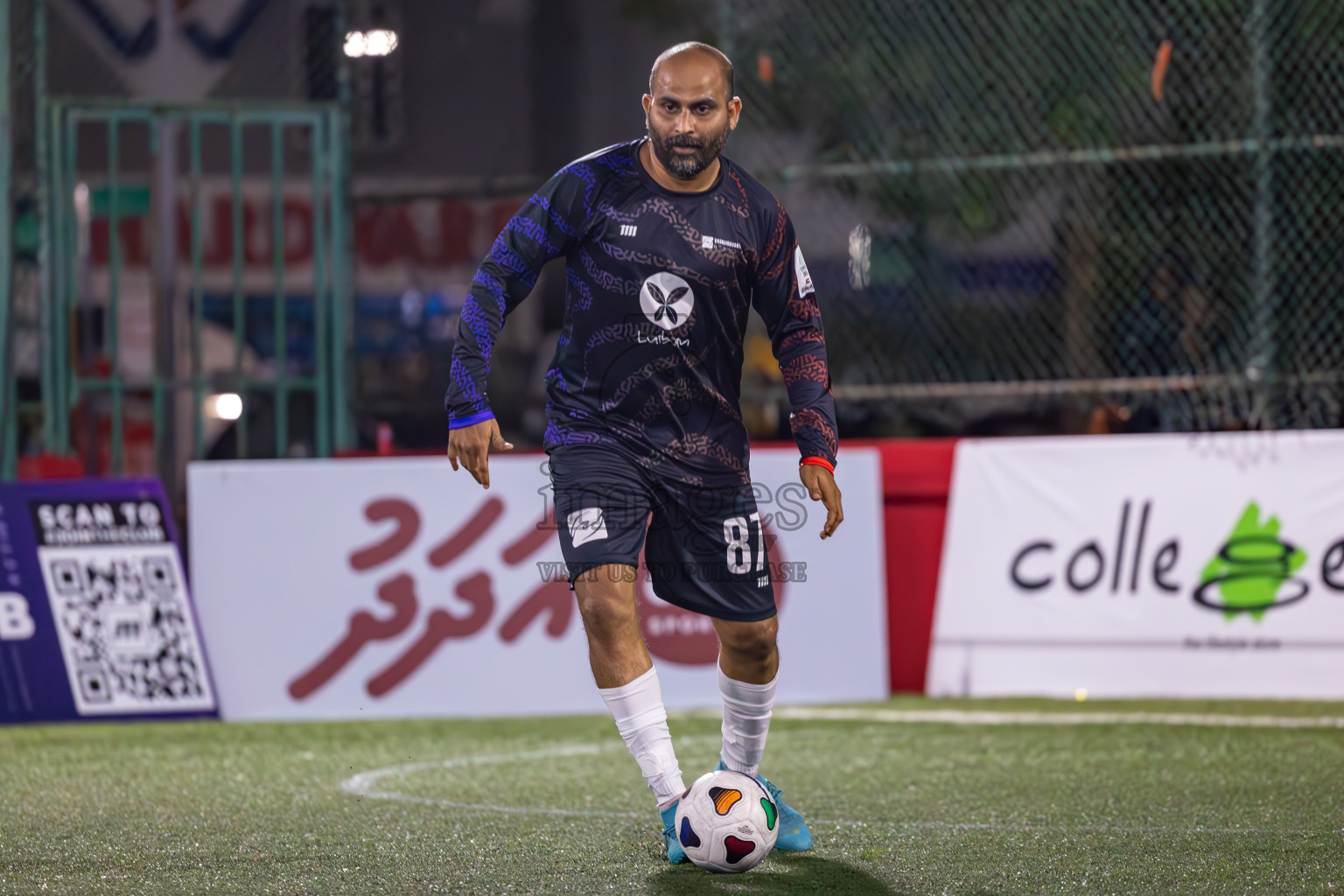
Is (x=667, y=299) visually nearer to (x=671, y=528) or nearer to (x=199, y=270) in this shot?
(x=671, y=528)

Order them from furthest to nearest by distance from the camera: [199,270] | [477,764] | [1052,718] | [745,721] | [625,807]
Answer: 1. [199,270]
2. [1052,718]
3. [477,764]
4. [625,807]
5. [745,721]

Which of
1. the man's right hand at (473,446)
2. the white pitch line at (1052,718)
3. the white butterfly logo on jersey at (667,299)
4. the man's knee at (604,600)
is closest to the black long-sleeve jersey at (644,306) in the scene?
the white butterfly logo on jersey at (667,299)

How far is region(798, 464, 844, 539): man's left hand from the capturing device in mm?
3967

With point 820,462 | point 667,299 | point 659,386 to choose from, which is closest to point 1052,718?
point 820,462

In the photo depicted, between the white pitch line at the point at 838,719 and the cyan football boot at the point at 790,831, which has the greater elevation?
the cyan football boot at the point at 790,831

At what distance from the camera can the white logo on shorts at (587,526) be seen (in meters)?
3.82

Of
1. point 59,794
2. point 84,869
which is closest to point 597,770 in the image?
point 59,794

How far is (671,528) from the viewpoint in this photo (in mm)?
3988

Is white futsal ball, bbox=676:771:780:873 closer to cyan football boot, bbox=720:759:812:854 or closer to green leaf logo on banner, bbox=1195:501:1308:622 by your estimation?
cyan football boot, bbox=720:759:812:854

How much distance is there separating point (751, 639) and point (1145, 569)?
3.63 metres

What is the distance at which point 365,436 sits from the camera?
9.35 meters

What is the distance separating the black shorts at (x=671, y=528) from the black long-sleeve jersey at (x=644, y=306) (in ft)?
0.17

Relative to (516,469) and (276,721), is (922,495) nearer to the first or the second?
(516,469)

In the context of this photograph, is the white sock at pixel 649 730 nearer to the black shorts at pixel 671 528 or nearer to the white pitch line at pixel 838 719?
the black shorts at pixel 671 528
